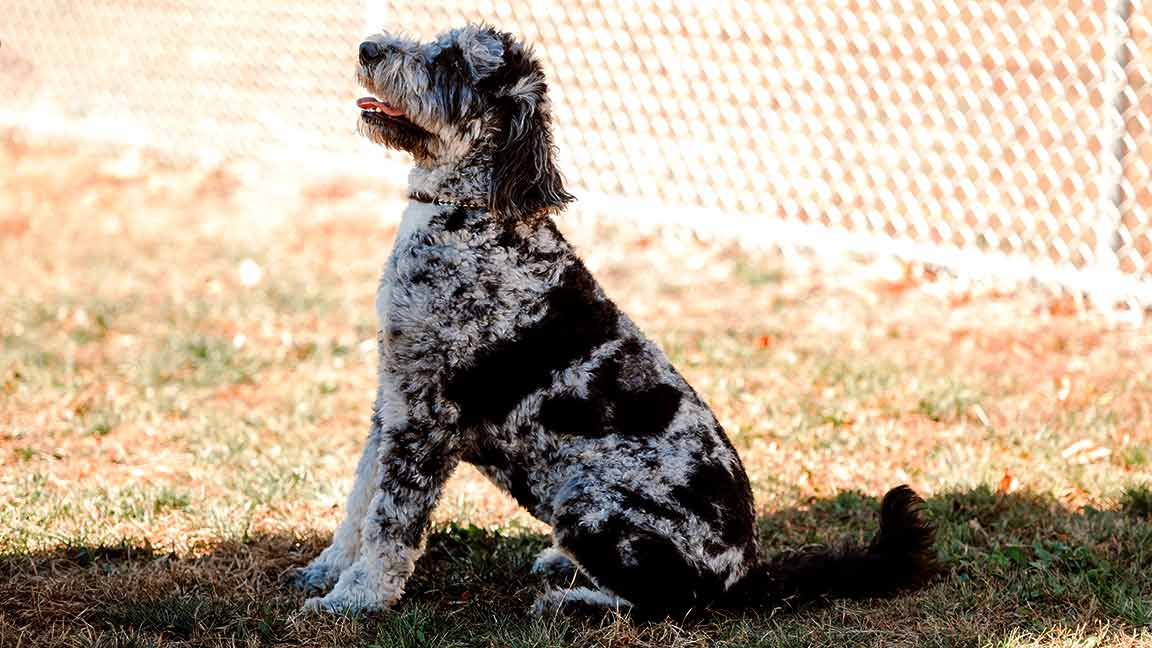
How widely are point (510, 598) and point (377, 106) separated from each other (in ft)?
5.22

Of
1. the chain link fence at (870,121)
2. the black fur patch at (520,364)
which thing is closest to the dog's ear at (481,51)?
the black fur patch at (520,364)

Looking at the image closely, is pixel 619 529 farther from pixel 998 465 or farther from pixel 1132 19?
pixel 1132 19

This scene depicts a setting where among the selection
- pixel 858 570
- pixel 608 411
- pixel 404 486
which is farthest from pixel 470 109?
pixel 858 570

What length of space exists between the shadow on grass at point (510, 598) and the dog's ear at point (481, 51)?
1599 mm

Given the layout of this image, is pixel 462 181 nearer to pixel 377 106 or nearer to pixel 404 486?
pixel 377 106

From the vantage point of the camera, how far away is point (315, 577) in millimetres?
4074

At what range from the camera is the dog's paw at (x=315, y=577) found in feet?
13.3

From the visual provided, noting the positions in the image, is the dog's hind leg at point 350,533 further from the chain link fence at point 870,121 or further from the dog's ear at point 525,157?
the chain link fence at point 870,121

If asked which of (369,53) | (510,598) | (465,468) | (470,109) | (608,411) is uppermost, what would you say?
(369,53)

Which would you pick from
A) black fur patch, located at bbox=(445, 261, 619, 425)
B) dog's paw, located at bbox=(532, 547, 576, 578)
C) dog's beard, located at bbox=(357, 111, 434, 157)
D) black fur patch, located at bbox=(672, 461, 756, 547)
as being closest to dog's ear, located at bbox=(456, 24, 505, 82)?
dog's beard, located at bbox=(357, 111, 434, 157)

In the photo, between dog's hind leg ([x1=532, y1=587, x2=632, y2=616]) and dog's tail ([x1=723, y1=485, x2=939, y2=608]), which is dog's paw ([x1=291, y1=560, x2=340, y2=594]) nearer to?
dog's hind leg ([x1=532, y1=587, x2=632, y2=616])

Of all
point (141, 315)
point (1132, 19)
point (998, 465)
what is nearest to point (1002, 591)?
point (998, 465)

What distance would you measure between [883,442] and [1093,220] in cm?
291

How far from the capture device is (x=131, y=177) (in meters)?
10.4
